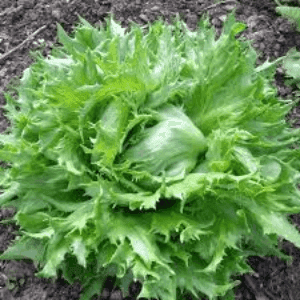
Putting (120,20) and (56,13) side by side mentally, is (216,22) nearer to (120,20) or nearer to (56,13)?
(120,20)

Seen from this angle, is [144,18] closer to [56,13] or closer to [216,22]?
[216,22]

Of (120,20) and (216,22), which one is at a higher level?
(120,20)

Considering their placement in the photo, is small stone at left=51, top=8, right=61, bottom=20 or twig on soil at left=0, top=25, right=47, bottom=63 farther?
small stone at left=51, top=8, right=61, bottom=20

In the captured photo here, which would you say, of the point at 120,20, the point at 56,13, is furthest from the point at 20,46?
the point at 120,20

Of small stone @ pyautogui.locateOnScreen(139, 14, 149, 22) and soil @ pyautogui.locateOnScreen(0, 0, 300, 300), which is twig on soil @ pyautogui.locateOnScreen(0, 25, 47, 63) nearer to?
soil @ pyautogui.locateOnScreen(0, 0, 300, 300)

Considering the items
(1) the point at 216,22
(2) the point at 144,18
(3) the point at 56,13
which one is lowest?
(1) the point at 216,22

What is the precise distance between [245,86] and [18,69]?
1860 millimetres

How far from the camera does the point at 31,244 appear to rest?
258 cm

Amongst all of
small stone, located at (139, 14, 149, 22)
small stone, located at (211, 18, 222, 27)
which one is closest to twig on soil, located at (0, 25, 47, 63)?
small stone, located at (139, 14, 149, 22)

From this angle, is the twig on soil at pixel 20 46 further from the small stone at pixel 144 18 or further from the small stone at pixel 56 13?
the small stone at pixel 144 18

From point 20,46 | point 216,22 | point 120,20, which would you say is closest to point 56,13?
point 20,46

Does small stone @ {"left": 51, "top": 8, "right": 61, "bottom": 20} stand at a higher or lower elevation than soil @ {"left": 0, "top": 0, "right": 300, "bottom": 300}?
higher

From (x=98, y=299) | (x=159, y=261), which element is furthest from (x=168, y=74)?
(x=98, y=299)

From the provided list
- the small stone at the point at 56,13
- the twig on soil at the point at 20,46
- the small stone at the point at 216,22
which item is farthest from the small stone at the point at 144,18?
the twig on soil at the point at 20,46
